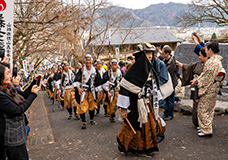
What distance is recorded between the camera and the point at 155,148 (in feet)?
12.6

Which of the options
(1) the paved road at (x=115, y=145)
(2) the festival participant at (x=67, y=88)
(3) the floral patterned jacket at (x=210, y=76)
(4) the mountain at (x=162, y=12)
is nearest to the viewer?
(1) the paved road at (x=115, y=145)

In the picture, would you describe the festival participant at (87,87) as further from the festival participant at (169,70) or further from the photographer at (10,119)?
the photographer at (10,119)

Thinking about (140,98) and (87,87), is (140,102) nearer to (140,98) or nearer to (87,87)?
(140,98)

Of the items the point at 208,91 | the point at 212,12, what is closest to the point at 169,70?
the point at 208,91

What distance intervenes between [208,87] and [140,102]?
6.08 feet

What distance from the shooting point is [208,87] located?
14.5 feet

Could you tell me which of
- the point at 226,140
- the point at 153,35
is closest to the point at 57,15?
the point at 226,140

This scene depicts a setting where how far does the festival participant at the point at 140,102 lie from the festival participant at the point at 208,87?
127cm

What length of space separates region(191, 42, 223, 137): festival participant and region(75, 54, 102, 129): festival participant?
9.98 ft

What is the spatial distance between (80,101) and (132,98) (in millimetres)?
2706

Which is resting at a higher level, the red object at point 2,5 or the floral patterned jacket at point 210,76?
the red object at point 2,5

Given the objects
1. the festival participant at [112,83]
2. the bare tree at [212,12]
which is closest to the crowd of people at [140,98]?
the festival participant at [112,83]

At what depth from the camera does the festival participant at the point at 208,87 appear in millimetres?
4316

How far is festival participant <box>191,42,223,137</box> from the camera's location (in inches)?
170
